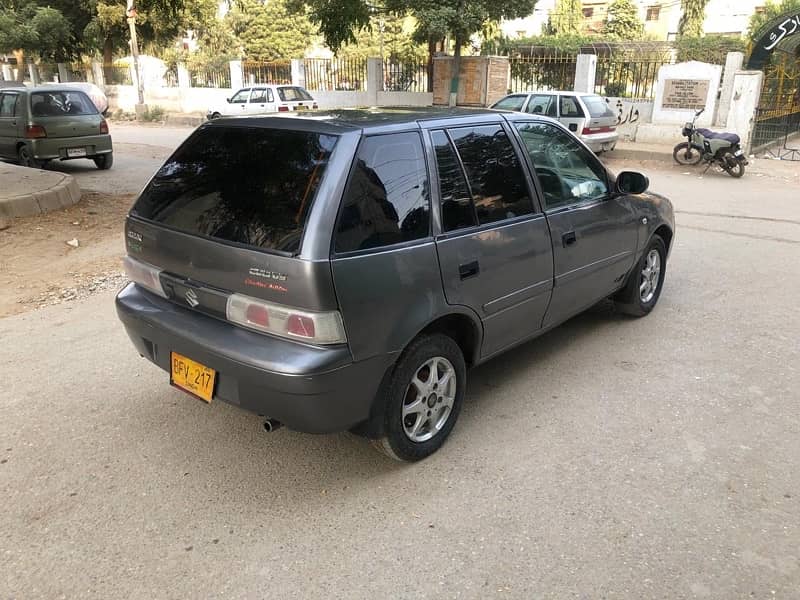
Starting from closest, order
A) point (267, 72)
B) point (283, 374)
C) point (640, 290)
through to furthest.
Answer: point (283, 374), point (640, 290), point (267, 72)

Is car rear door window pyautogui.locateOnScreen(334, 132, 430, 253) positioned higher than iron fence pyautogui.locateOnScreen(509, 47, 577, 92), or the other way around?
iron fence pyautogui.locateOnScreen(509, 47, 577, 92)

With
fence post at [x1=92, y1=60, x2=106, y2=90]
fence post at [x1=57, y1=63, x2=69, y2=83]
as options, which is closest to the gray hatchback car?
fence post at [x1=92, y1=60, x2=106, y2=90]

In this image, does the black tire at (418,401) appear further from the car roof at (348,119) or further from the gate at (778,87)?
the gate at (778,87)

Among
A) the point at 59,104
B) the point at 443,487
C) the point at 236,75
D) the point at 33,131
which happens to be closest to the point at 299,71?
the point at 236,75

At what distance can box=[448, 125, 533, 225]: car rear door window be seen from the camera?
3375 mm

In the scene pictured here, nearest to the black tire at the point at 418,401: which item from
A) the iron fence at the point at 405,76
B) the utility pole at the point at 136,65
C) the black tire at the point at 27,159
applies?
the black tire at the point at 27,159

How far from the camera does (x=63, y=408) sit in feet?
12.2

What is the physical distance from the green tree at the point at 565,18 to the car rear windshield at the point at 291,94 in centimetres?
2719

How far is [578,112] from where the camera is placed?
14484 mm

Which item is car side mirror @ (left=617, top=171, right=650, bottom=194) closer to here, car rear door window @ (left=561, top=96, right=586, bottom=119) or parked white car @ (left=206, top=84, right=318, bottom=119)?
car rear door window @ (left=561, top=96, right=586, bottom=119)

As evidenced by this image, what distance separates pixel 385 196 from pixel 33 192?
7442 millimetres

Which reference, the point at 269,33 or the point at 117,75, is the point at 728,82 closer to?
the point at 117,75

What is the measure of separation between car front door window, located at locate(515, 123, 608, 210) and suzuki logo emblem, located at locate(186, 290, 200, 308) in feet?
6.85

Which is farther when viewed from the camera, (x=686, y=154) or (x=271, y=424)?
(x=686, y=154)
